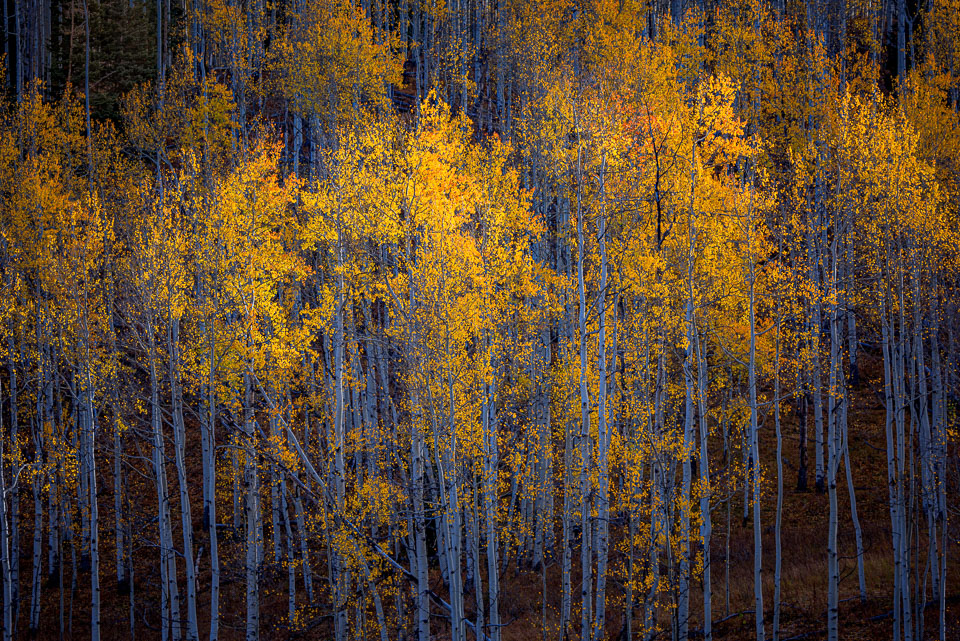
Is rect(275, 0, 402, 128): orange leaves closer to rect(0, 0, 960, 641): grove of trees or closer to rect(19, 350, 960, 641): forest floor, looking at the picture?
rect(0, 0, 960, 641): grove of trees

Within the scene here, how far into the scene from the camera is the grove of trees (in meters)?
12.6

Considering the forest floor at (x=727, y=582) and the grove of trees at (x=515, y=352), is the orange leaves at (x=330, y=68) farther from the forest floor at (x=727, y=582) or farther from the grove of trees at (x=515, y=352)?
the forest floor at (x=727, y=582)

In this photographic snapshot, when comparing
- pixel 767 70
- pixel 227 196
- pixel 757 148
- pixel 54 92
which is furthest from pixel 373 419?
pixel 54 92

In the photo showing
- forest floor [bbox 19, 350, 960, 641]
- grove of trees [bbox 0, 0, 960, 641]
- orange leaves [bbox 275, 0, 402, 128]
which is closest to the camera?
grove of trees [bbox 0, 0, 960, 641]

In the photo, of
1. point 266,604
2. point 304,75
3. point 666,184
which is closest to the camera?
point 666,184

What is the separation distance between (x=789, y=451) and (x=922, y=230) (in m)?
11.7

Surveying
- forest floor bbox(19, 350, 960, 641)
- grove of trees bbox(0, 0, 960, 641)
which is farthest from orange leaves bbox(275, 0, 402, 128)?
forest floor bbox(19, 350, 960, 641)

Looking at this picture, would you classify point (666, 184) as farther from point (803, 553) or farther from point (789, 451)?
point (789, 451)

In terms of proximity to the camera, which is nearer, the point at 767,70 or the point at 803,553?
the point at 803,553

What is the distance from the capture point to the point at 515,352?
15703 millimetres

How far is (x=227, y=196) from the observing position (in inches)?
581

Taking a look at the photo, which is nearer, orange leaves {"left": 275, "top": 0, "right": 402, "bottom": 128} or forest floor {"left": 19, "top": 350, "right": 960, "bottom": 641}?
forest floor {"left": 19, "top": 350, "right": 960, "bottom": 641}

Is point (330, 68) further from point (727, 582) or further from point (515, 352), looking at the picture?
point (727, 582)

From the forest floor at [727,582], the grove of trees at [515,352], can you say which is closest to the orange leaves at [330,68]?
the grove of trees at [515,352]
